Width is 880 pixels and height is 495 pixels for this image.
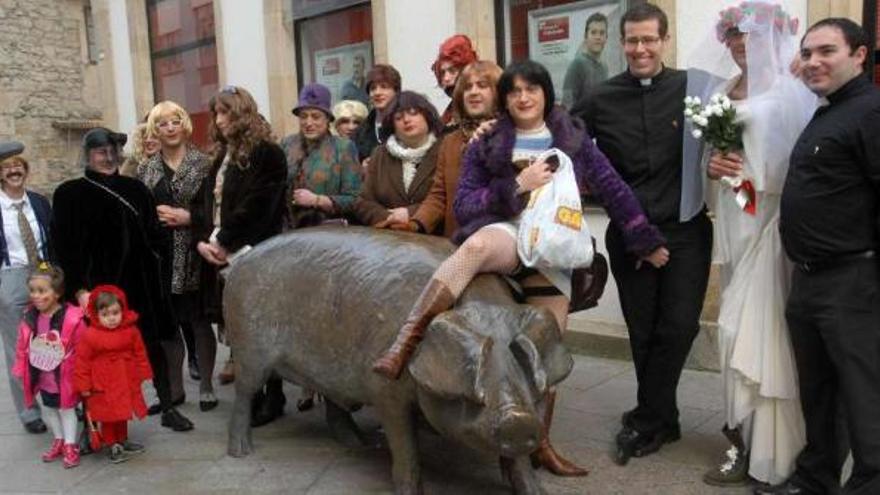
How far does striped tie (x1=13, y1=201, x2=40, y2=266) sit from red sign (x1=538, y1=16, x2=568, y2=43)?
170 inches

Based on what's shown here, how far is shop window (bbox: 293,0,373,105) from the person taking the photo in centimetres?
893

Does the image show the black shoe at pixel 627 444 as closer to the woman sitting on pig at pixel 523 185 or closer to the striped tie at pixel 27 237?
the woman sitting on pig at pixel 523 185

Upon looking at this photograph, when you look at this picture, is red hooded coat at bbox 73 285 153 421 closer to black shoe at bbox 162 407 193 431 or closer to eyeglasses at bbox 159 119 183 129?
black shoe at bbox 162 407 193 431

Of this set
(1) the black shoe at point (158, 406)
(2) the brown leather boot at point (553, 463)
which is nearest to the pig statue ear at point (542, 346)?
(2) the brown leather boot at point (553, 463)

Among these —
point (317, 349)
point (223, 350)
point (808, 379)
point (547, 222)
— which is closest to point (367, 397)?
point (317, 349)

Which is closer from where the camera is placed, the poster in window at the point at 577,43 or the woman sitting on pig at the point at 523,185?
the woman sitting on pig at the point at 523,185

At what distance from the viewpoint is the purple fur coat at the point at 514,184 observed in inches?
143

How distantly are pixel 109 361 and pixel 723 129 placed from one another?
329cm

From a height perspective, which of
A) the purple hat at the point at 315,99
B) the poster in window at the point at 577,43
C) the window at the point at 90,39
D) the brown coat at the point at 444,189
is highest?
the window at the point at 90,39

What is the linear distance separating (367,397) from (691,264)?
5.52 feet

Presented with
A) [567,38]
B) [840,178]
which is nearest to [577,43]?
[567,38]

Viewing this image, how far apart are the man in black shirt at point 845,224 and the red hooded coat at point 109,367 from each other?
132 inches

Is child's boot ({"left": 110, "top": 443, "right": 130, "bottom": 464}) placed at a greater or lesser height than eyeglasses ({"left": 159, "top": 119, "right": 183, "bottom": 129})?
lesser

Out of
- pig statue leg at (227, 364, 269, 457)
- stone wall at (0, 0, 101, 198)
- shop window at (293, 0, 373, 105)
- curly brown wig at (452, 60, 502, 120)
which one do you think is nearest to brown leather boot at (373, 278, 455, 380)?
curly brown wig at (452, 60, 502, 120)
